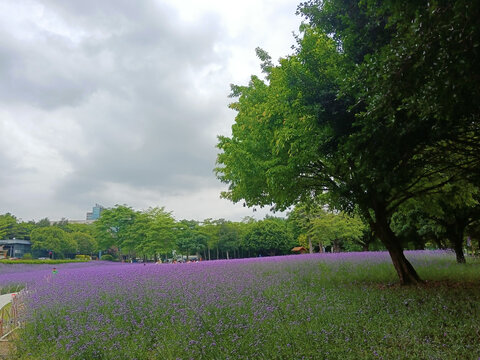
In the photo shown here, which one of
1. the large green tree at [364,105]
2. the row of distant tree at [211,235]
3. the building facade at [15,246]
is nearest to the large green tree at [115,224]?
the row of distant tree at [211,235]

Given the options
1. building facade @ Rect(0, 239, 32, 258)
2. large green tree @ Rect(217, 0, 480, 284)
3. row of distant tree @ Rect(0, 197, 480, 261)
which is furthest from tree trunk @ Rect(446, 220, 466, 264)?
building facade @ Rect(0, 239, 32, 258)

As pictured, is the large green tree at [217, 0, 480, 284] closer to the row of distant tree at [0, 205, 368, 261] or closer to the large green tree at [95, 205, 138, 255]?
the row of distant tree at [0, 205, 368, 261]

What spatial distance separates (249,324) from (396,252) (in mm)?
7076

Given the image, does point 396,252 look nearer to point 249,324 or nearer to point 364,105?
point 364,105

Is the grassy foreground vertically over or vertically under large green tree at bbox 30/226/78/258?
under

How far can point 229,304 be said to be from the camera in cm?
670

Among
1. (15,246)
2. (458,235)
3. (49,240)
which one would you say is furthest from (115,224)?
(458,235)

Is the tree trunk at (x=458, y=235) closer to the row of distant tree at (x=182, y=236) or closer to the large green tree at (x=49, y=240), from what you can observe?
the row of distant tree at (x=182, y=236)

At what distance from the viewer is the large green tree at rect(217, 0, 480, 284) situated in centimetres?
448

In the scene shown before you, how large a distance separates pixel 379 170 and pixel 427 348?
11.3ft

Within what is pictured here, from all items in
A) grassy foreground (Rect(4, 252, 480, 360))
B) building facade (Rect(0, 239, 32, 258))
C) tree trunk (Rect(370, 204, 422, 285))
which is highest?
building facade (Rect(0, 239, 32, 258))

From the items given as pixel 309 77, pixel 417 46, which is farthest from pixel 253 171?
pixel 417 46

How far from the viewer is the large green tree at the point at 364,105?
14.7 feet

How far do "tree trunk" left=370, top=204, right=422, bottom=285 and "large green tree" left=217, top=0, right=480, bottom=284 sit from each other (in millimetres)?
34
